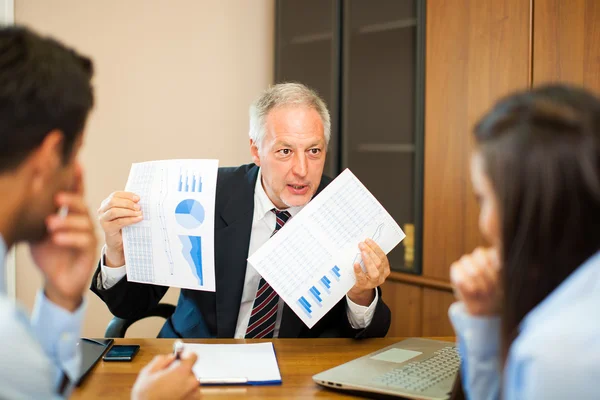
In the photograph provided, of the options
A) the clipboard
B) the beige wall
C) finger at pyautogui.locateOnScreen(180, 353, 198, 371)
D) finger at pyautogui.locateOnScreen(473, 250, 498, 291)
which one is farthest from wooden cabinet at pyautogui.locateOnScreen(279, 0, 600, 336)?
finger at pyautogui.locateOnScreen(180, 353, 198, 371)

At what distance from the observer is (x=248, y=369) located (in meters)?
1.36

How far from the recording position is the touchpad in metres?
1.42

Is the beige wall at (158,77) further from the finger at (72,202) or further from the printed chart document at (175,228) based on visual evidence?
the finger at (72,202)

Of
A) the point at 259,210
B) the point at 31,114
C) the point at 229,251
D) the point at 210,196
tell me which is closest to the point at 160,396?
the point at 31,114

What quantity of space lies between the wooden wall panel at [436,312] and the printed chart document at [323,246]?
1127mm

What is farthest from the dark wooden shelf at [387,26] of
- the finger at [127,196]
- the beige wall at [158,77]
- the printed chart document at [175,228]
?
the finger at [127,196]

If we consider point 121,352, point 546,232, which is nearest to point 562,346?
point 546,232

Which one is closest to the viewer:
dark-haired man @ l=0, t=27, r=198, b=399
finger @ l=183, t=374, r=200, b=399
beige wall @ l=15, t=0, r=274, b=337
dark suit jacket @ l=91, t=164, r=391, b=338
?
dark-haired man @ l=0, t=27, r=198, b=399

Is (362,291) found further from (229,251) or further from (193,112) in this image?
(193,112)

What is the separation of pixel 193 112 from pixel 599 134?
9.01ft

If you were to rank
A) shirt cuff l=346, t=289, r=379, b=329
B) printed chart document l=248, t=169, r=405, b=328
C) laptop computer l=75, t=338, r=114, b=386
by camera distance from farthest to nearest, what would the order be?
shirt cuff l=346, t=289, r=379, b=329 → printed chart document l=248, t=169, r=405, b=328 → laptop computer l=75, t=338, r=114, b=386

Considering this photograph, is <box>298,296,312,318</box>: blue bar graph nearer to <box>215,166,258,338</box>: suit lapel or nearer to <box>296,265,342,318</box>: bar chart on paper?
<box>296,265,342,318</box>: bar chart on paper

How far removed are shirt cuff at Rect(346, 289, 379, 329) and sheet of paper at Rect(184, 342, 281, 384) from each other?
0.24 metres

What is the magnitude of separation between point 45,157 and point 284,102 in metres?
1.07
